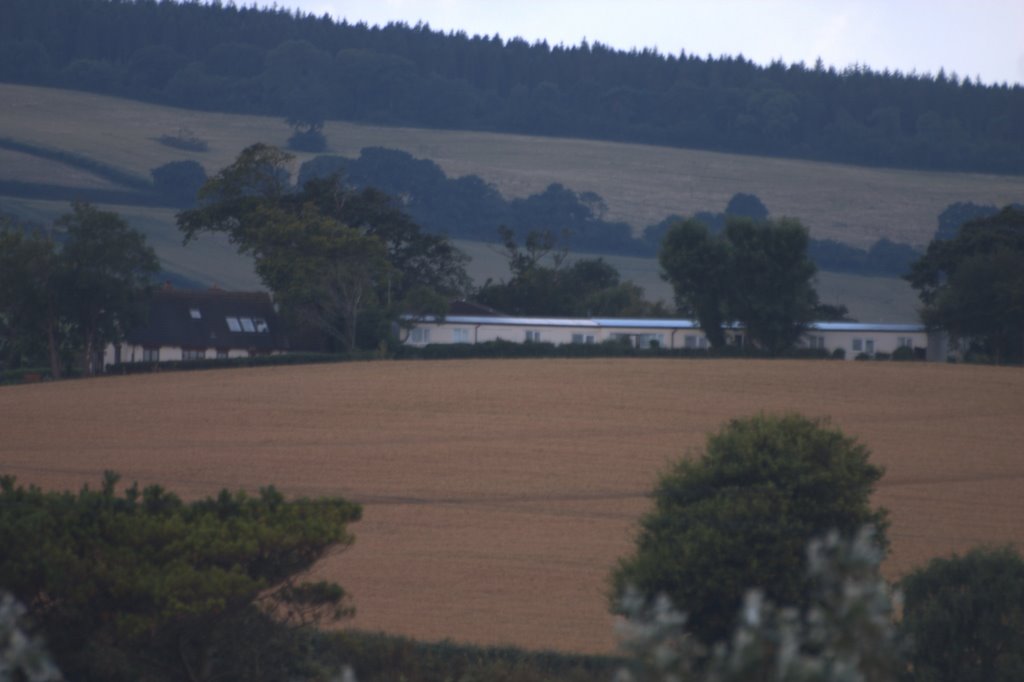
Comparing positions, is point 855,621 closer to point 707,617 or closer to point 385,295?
point 707,617

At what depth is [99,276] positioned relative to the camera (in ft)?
170

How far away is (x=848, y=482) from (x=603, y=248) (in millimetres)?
91405

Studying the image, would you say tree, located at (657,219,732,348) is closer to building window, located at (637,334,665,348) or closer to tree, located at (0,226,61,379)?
building window, located at (637,334,665,348)

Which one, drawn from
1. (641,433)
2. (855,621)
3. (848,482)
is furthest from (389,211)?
(855,621)

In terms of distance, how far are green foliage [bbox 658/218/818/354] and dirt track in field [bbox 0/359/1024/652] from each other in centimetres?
786

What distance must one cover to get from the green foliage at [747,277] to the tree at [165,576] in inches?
1796

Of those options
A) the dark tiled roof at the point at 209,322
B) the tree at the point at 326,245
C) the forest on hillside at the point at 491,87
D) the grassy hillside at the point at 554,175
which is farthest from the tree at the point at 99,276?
the forest on hillside at the point at 491,87

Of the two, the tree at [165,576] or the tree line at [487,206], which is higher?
the tree line at [487,206]

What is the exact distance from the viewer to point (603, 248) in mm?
108062

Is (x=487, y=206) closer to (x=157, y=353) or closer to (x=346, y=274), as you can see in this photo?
(x=346, y=274)

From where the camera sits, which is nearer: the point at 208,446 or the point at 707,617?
the point at 707,617

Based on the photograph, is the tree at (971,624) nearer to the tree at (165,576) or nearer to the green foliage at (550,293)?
the tree at (165,576)

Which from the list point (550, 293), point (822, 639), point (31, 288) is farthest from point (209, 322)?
point (822, 639)

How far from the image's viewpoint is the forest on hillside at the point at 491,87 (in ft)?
433
